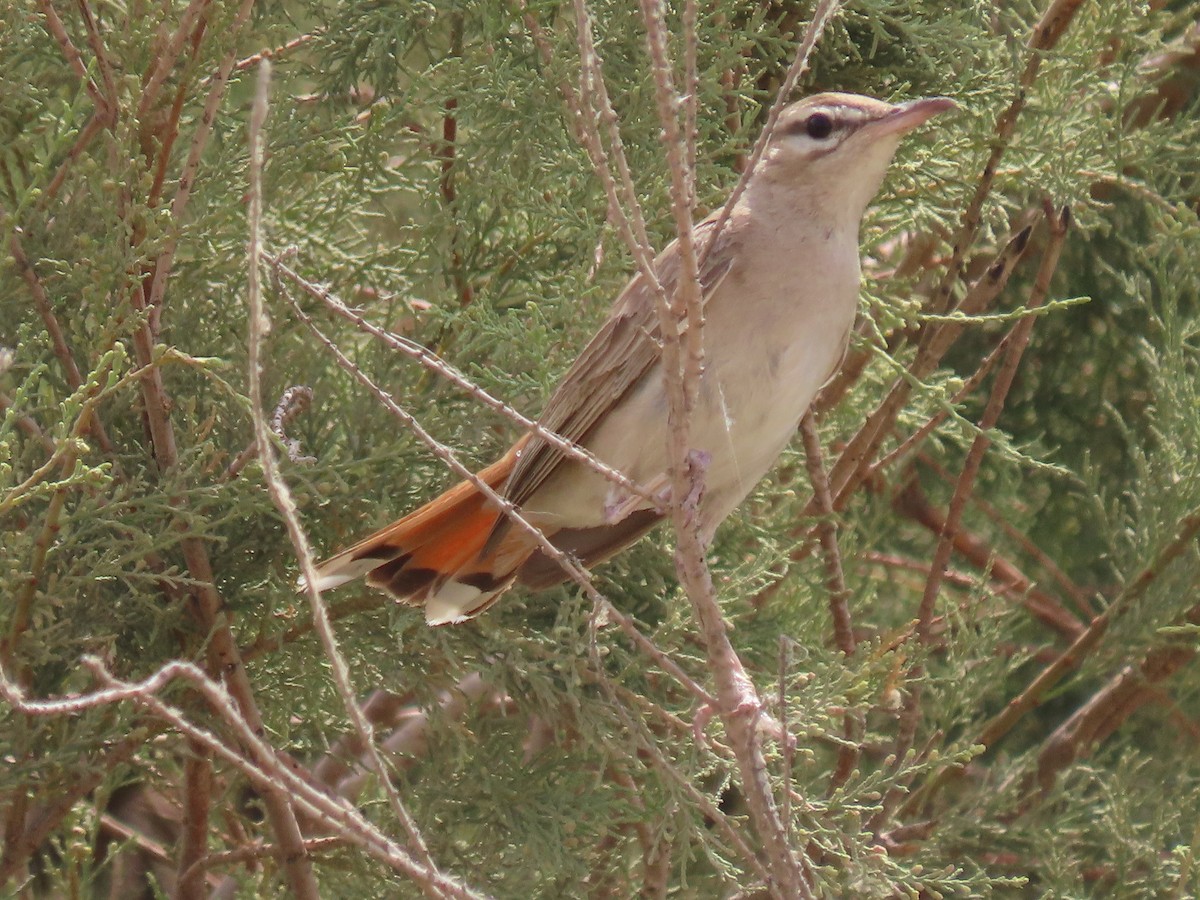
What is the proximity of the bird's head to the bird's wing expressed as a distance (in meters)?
0.21

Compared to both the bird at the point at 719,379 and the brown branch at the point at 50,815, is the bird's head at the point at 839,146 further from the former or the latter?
the brown branch at the point at 50,815

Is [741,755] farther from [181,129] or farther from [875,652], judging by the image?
[181,129]

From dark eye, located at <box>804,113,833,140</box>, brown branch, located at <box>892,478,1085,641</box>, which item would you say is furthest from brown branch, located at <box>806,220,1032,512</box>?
brown branch, located at <box>892,478,1085,641</box>

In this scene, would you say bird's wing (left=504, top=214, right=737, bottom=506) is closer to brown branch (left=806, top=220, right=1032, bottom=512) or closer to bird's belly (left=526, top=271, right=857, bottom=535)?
bird's belly (left=526, top=271, right=857, bottom=535)

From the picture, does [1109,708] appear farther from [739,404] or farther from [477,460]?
[477,460]

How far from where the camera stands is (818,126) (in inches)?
121

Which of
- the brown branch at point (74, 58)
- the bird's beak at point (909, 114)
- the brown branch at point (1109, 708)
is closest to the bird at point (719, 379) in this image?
the bird's beak at point (909, 114)

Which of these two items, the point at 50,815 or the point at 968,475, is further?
the point at 968,475

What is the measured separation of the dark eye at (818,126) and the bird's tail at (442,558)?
34.8 inches

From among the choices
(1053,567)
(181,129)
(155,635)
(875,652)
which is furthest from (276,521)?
(1053,567)

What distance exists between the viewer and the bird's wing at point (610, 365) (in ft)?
9.79

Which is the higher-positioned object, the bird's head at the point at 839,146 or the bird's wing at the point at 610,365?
the bird's head at the point at 839,146

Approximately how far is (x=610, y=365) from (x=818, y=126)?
65cm

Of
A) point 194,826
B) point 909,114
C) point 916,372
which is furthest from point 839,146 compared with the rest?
point 194,826
